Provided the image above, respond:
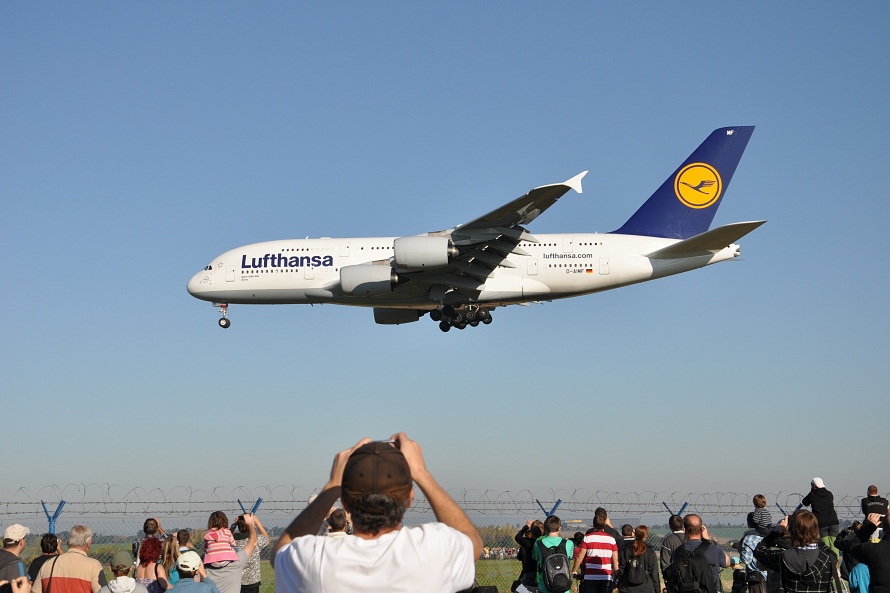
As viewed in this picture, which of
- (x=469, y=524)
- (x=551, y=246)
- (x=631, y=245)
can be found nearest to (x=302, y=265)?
(x=551, y=246)

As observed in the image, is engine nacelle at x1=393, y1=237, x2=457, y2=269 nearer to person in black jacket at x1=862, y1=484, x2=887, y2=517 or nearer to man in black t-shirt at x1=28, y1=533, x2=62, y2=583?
person in black jacket at x1=862, y1=484, x2=887, y2=517

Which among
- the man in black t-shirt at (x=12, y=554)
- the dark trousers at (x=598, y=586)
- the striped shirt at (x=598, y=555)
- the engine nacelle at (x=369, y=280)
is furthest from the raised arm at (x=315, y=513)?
the engine nacelle at (x=369, y=280)

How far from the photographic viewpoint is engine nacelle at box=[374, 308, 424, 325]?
37.1 meters

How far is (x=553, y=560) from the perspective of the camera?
40.1 ft

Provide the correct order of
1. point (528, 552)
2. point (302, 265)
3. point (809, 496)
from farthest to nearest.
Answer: point (302, 265), point (809, 496), point (528, 552)

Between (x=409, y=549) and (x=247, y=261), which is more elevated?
(x=247, y=261)

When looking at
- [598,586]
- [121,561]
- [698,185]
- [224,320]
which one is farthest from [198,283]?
[121,561]

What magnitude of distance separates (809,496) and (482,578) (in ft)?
20.9

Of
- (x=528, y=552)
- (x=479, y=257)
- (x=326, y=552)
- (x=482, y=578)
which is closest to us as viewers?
(x=326, y=552)

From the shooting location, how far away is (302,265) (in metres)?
34.6

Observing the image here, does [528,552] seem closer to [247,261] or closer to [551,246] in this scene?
[551,246]

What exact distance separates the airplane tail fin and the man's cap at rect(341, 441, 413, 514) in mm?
32079

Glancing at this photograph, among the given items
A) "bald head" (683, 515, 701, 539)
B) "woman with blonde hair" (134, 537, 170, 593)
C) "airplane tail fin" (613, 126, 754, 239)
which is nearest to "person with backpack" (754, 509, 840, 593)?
"bald head" (683, 515, 701, 539)

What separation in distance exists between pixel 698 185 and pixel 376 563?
35.4m
